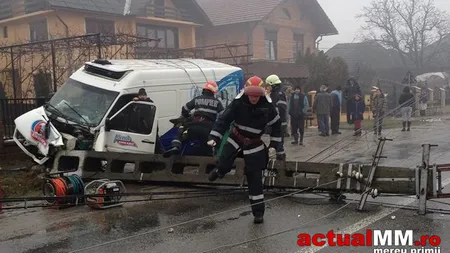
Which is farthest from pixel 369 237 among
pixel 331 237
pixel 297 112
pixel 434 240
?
pixel 297 112

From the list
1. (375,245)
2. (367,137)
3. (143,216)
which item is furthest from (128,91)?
(367,137)

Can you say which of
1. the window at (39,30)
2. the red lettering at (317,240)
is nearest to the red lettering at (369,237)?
Result: the red lettering at (317,240)

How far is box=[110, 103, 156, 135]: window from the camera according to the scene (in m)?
9.12

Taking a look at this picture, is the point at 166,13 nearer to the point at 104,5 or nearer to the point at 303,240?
the point at 104,5

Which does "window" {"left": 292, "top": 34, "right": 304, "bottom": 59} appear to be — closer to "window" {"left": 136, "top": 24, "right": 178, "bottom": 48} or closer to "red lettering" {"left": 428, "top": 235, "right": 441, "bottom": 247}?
"window" {"left": 136, "top": 24, "right": 178, "bottom": 48}

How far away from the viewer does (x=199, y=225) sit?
5.99 metres

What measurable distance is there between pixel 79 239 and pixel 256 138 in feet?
8.13

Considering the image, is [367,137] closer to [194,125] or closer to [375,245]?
[194,125]

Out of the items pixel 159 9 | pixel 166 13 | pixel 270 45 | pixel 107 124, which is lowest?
pixel 107 124

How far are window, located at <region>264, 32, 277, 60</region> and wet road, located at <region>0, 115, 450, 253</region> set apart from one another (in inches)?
1038

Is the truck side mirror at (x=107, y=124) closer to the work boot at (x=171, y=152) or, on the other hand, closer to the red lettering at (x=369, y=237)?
the work boot at (x=171, y=152)

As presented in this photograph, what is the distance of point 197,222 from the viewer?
6.13m

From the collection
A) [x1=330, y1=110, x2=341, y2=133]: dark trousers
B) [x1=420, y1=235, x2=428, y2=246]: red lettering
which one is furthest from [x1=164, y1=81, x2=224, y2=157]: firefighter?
[x1=330, y1=110, x2=341, y2=133]: dark trousers

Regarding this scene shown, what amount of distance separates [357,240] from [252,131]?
1858 millimetres
